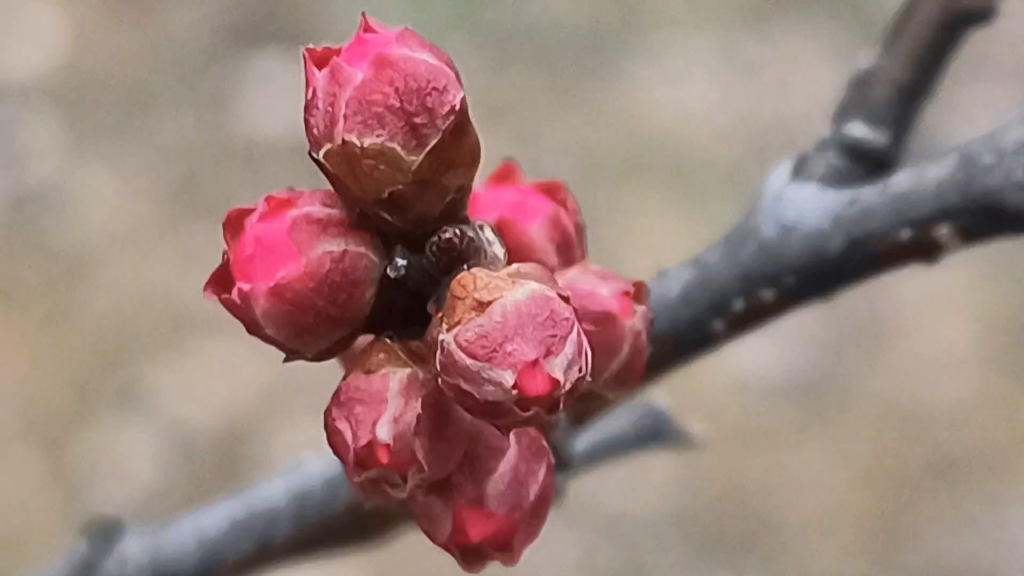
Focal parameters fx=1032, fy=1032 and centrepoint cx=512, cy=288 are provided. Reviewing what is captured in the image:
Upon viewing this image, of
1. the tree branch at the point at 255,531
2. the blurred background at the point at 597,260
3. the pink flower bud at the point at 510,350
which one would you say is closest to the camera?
the pink flower bud at the point at 510,350

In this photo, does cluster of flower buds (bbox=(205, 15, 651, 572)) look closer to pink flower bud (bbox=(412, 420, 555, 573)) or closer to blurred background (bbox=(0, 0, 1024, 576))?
pink flower bud (bbox=(412, 420, 555, 573))

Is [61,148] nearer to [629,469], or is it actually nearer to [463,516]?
[629,469]

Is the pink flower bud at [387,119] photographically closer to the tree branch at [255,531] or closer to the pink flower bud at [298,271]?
the pink flower bud at [298,271]

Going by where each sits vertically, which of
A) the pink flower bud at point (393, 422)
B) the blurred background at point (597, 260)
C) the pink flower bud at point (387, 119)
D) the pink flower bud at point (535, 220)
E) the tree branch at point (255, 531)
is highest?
the pink flower bud at point (387, 119)

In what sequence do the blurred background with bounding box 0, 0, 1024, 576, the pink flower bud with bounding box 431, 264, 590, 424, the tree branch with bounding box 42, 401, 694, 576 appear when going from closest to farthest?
the pink flower bud with bounding box 431, 264, 590, 424
the tree branch with bounding box 42, 401, 694, 576
the blurred background with bounding box 0, 0, 1024, 576

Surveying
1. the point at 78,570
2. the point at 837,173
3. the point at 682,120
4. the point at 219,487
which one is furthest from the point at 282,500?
the point at 682,120

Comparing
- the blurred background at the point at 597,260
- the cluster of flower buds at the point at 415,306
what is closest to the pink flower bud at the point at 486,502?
the cluster of flower buds at the point at 415,306

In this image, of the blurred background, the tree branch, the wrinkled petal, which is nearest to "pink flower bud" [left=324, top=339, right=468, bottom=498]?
the wrinkled petal
